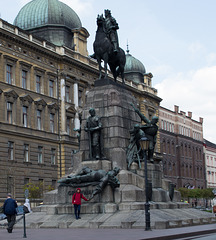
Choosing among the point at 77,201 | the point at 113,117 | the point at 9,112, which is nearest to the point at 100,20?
the point at 113,117

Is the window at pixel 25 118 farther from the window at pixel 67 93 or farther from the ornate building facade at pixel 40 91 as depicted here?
the window at pixel 67 93

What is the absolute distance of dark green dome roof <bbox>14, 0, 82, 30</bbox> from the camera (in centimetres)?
6144

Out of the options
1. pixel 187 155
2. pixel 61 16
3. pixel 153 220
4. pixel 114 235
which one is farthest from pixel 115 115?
pixel 187 155

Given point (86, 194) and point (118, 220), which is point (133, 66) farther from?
point (118, 220)

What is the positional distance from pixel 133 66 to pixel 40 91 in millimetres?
30003

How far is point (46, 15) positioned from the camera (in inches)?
2421

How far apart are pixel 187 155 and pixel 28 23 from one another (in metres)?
49.9

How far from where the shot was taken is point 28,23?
2461 inches

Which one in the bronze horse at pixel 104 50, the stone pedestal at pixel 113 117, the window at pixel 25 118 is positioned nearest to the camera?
the stone pedestal at pixel 113 117

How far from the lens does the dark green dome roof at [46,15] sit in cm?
6144

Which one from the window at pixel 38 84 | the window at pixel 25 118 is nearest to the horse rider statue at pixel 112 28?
the window at pixel 25 118

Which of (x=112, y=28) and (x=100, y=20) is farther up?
(x=100, y=20)

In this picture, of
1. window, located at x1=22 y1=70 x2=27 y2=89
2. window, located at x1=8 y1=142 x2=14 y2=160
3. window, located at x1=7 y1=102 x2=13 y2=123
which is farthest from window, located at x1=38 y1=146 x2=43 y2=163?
window, located at x1=22 y1=70 x2=27 y2=89

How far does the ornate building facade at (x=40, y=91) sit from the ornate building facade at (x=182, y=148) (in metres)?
31.0
